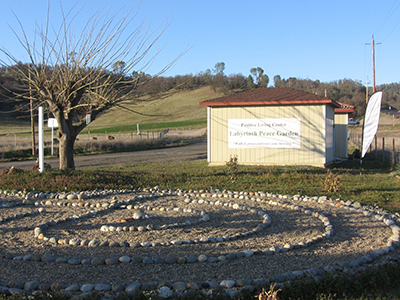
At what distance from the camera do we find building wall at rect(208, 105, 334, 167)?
56.5 ft

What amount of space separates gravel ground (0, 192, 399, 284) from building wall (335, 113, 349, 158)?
1478 centimetres

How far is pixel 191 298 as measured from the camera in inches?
151

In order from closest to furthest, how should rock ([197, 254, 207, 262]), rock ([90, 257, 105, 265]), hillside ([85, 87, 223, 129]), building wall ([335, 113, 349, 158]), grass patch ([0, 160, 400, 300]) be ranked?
1. rock ([90, 257, 105, 265])
2. rock ([197, 254, 207, 262])
3. grass patch ([0, 160, 400, 300])
4. building wall ([335, 113, 349, 158])
5. hillside ([85, 87, 223, 129])

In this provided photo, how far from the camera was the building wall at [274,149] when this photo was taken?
1722 cm

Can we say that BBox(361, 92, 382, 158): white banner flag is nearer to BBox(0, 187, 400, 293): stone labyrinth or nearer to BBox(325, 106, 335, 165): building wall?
BBox(0, 187, 400, 293): stone labyrinth

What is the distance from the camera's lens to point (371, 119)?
12.0m

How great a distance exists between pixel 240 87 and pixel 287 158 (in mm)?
68419

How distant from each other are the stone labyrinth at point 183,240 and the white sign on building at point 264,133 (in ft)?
25.8

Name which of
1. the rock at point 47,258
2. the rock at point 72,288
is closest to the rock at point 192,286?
the rock at point 72,288

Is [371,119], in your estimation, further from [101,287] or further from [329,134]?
[101,287]

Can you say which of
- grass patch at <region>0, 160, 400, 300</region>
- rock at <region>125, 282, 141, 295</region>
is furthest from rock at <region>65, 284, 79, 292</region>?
grass patch at <region>0, 160, 400, 300</region>

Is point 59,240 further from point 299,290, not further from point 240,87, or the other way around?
point 240,87

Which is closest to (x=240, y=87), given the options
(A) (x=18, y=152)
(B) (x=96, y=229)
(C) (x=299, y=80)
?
(C) (x=299, y=80)

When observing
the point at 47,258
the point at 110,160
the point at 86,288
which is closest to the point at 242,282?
the point at 86,288
